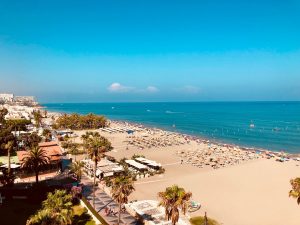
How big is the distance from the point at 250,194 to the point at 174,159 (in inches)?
1065

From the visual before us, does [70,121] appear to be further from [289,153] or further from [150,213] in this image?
[150,213]

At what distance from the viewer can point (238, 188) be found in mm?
48531

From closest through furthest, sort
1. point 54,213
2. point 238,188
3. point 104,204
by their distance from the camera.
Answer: point 54,213
point 104,204
point 238,188

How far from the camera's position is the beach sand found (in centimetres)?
3788

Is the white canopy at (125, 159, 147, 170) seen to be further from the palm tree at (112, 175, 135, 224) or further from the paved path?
the palm tree at (112, 175, 135, 224)

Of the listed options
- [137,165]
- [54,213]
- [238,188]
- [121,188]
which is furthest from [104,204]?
[238,188]

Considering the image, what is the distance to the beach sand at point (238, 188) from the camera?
3788 centimetres

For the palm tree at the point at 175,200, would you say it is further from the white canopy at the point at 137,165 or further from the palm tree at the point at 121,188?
the white canopy at the point at 137,165

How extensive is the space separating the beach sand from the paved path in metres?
4.92

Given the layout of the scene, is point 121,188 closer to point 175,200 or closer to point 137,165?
point 175,200

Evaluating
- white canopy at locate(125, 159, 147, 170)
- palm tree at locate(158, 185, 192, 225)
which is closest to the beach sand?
white canopy at locate(125, 159, 147, 170)

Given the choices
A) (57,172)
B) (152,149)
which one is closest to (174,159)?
(152,149)

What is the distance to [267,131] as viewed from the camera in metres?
132

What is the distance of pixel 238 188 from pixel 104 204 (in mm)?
23660
